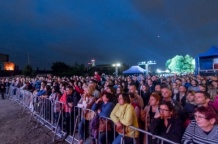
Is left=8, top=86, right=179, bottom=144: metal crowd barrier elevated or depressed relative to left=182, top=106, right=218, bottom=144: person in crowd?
depressed

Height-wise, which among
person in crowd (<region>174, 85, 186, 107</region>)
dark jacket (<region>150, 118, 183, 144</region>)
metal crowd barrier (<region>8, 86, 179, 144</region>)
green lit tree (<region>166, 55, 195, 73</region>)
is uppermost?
green lit tree (<region>166, 55, 195, 73</region>)

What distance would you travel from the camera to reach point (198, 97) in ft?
15.7

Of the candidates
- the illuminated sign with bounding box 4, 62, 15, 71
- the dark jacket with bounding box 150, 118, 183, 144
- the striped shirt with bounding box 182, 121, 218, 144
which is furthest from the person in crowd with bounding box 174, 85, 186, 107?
the illuminated sign with bounding box 4, 62, 15, 71

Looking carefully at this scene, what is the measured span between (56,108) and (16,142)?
1847 millimetres

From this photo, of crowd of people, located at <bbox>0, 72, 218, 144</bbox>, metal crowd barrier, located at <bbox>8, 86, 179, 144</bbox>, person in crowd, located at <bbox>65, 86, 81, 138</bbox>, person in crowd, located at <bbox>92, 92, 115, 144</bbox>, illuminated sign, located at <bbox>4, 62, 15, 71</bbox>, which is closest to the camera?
crowd of people, located at <bbox>0, 72, 218, 144</bbox>

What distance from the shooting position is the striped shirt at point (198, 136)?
3064mm

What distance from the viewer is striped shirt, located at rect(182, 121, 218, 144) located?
3.06m

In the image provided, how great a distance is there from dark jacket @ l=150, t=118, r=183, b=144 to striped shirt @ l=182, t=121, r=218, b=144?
120 millimetres

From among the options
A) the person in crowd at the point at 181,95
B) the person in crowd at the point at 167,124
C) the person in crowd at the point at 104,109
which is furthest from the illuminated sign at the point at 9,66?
the person in crowd at the point at 167,124

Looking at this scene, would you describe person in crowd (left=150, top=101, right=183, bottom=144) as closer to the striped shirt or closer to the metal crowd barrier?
the striped shirt

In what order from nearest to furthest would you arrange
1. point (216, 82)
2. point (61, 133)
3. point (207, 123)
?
point (207, 123) → point (61, 133) → point (216, 82)

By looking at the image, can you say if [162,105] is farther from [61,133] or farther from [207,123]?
[61,133]

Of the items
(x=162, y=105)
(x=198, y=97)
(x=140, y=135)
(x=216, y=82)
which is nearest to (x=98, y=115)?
(x=140, y=135)

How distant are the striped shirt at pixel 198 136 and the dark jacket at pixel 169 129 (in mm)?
120
